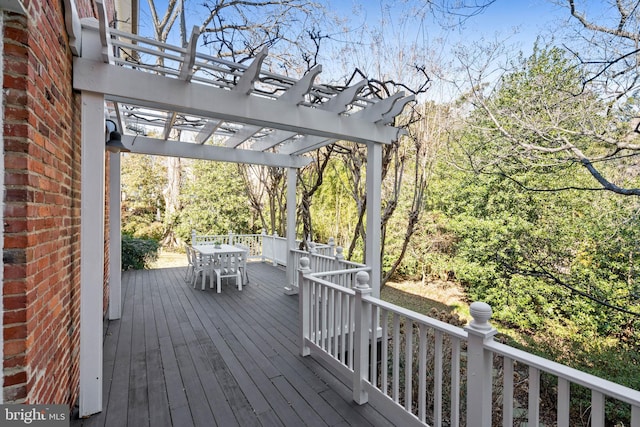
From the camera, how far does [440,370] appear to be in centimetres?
192

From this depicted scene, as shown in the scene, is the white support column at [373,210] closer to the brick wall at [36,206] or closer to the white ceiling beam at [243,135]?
the white ceiling beam at [243,135]

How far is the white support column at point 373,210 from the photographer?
406 cm

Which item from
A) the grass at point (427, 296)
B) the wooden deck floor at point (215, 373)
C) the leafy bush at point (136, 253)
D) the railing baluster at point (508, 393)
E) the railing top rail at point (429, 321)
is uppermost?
the railing top rail at point (429, 321)

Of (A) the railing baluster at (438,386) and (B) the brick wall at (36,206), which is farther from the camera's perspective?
(A) the railing baluster at (438,386)

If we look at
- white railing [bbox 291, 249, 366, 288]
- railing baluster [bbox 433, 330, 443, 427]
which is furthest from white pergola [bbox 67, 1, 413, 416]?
railing baluster [bbox 433, 330, 443, 427]

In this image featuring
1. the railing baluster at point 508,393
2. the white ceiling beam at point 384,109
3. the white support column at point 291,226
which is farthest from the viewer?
the white support column at point 291,226

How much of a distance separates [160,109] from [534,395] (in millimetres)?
3445

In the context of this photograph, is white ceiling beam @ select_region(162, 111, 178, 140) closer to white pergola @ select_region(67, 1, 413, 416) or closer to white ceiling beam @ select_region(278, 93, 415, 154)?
white pergola @ select_region(67, 1, 413, 416)

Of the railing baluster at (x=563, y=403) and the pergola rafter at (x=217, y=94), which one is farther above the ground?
the pergola rafter at (x=217, y=94)

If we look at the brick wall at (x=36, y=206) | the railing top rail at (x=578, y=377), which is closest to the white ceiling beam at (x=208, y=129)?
the brick wall at (x=36, y=206)

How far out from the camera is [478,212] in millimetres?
8695

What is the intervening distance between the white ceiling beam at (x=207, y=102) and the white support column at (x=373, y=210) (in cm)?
26

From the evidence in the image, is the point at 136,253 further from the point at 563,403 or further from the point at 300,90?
the point at 563,403

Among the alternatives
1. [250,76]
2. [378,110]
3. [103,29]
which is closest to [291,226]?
[378,110]
